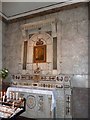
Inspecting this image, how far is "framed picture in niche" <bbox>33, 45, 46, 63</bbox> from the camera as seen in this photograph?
5.83m

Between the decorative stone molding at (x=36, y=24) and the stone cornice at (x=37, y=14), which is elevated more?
the stone cornice at (x=37, y=14)

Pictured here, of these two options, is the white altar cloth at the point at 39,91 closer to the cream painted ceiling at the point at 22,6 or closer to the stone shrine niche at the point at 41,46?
the stone shrine niche at the point at 41,46

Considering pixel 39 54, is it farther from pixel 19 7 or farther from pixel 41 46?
pixel 19 7

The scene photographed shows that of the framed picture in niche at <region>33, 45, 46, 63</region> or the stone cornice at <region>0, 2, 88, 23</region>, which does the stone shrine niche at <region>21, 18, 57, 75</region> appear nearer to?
the framed picture in niche at <region>33, 45, 46, 63</region>

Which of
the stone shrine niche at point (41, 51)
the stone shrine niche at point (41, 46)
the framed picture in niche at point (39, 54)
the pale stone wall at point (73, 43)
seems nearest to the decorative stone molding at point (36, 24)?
the stone shrine niche at point (41, 46)

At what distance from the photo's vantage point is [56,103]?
5086 mm

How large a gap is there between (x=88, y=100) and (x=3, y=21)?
4848mm

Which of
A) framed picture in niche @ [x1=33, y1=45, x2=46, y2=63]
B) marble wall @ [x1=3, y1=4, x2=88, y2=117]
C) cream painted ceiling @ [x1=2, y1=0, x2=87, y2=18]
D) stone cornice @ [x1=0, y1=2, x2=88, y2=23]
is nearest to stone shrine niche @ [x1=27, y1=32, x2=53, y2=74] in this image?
framed picture in niche @ [x1=33, y1=45, x2=46, y2=63]

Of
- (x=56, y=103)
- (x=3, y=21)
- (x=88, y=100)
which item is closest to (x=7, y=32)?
(x=3, y=21)

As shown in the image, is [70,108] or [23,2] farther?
[23,2]

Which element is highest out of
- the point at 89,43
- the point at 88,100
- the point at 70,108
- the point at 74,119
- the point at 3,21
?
the point at 3,21

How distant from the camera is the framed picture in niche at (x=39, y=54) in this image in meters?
5.83

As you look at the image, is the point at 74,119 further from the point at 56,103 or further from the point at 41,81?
the point at 41,81

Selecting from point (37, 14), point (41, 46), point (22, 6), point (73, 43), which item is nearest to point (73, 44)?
point (73, 43)
